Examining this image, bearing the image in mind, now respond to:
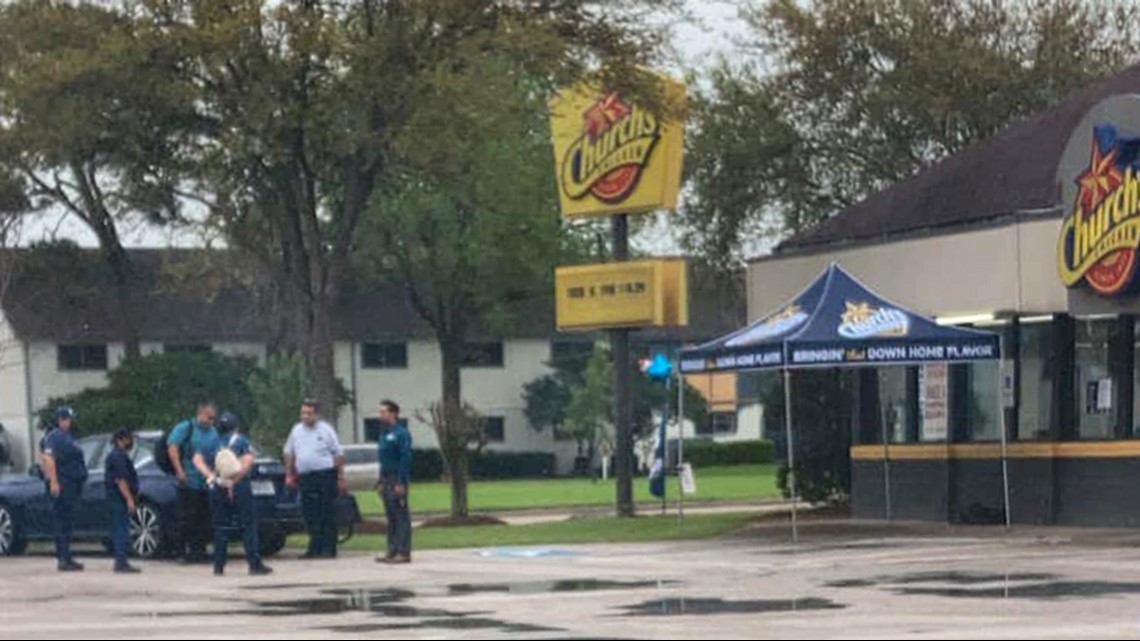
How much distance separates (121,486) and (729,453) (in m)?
59.3

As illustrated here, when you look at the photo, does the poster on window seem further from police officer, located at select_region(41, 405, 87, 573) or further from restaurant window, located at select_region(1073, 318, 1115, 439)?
police officer, located at select_region(41, 405, 87, 573)

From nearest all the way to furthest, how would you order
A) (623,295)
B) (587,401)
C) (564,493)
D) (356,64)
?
(356,64)
(623,295)
(564,493)
(587,401)

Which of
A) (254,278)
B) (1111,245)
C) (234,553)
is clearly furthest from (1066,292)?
(254,278)

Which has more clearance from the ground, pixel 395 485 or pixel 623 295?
pixel 623 295

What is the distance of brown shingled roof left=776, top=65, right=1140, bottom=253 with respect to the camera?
94.1 feet

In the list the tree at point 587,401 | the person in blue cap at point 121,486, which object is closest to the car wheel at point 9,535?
the person in blue cap at point 121,486

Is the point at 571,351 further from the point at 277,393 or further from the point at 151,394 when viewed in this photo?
the point at 151,394

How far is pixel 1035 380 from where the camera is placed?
2833 centimetres

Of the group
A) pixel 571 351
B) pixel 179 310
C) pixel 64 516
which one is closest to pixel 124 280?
pixel 179 310

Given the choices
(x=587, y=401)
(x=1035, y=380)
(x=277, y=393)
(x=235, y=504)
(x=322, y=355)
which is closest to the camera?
(x=235, y=504)

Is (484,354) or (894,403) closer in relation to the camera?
(894,403)

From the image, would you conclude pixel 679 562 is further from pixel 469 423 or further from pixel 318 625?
pixel 469 423

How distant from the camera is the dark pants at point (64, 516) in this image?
81.3ft

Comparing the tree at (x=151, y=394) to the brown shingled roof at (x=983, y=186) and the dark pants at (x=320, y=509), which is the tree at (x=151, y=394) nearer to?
the brown shingled roof at (x=983, y=186)
